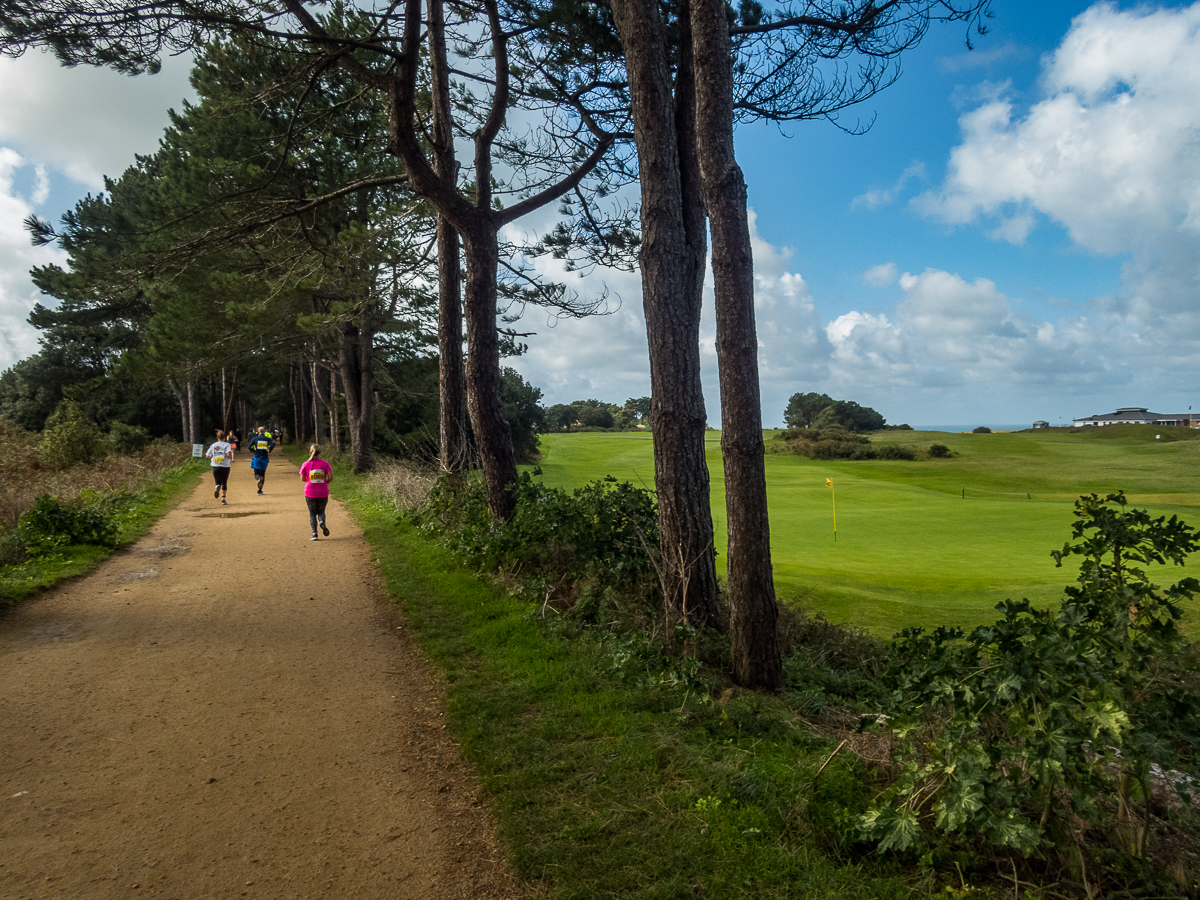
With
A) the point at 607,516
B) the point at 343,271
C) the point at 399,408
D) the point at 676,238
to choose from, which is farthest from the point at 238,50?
the point at 399,408

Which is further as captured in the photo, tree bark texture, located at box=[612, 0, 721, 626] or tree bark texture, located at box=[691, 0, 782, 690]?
tree bark texture, located at box=[612, 0, 721, 626]

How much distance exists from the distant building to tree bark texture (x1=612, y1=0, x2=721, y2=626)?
60.9 m

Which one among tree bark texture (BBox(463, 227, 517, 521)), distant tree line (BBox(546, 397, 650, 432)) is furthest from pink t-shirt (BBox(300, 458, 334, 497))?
distant tree line (BBox(546, 397, 650, 432))

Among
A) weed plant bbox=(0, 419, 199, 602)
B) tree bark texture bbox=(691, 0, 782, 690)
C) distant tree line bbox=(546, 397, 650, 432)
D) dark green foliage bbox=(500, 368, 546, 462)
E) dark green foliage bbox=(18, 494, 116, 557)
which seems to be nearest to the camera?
tree bark texture bbox=(691, 0, 782, 690)

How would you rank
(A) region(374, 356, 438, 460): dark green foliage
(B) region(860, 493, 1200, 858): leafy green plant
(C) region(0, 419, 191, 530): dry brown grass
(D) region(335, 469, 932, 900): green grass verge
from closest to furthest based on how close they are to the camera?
(B) region(860, 493, 1200, 858): leafy green plant → (D) region(335, 469, 932, 900): green grass verge → (C) region(0, 419, 191, 530): dry brown grass → (A) region(374, 356, 438, 460): dark green foliage

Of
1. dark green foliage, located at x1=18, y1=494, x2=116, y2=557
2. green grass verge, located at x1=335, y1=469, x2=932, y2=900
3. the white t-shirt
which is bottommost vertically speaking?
green grass verge, located at x1=335, y1=469, x2=932, y2=900

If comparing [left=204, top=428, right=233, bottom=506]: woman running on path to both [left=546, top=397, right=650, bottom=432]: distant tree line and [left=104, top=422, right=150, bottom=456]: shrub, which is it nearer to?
[left=104, top=422, right=150, bottom=456]: shrub

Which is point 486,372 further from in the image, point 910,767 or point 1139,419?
point 1139,419

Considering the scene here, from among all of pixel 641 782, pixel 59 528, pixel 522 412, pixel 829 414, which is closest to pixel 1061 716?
pixel 641 782

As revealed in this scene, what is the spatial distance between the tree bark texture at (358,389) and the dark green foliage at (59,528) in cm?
1171

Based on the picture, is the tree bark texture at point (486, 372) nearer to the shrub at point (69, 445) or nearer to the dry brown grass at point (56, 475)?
the dry brown grass at point (56, 475)

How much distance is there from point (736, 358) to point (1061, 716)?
3106 mm

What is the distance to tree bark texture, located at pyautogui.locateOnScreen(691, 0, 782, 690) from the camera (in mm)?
5016

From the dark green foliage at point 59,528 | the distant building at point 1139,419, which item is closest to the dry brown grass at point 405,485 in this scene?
the dark green foliage at point 59,528
